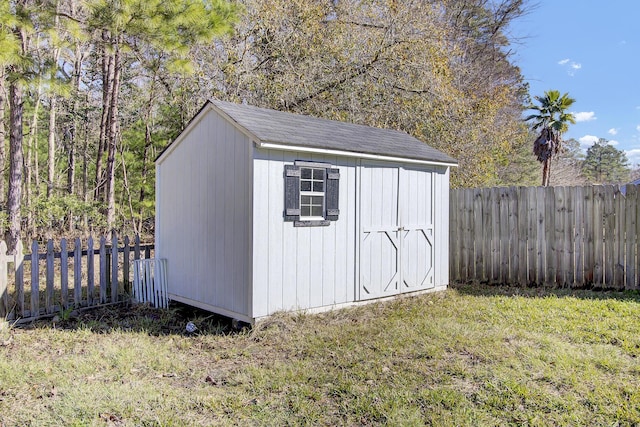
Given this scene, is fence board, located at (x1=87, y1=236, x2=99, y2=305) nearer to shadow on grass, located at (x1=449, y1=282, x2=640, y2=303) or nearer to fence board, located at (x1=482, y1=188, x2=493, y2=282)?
shadow on grass, located at (x1=449, y1=282, x2=640, y2=303)

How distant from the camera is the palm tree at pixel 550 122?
74.7ft

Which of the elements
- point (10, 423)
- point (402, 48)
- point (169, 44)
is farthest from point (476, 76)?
point (10, 423)

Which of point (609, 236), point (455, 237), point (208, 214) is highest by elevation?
point (208, 214)

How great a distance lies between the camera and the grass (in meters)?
3.11

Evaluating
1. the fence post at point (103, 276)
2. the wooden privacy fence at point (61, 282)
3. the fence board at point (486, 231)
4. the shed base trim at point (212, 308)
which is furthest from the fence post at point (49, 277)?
the fence board at point (486, 231)

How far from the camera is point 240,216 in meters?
5.16

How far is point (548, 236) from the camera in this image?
7.38m

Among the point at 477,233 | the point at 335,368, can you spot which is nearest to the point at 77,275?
the point at 335,368

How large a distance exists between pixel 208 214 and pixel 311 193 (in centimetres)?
140

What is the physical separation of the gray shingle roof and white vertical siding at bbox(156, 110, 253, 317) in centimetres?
26

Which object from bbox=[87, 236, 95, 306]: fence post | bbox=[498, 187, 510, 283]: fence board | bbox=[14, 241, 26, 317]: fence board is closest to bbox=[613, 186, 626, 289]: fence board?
bbox=[498, 187, 510, 283]: fence board

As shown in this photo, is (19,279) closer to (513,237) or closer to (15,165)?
(15,165)

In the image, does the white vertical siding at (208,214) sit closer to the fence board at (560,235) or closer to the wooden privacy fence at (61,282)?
the wooden privacy fence at (61,282)

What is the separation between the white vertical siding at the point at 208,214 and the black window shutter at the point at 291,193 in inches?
18.8
